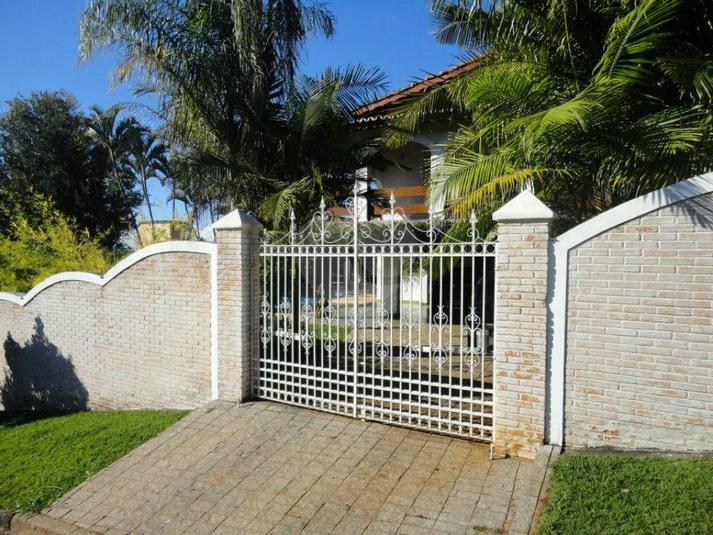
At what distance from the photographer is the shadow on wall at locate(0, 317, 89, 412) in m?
8.67

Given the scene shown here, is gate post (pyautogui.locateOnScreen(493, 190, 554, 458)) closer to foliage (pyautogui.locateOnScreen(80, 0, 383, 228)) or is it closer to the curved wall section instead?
the curved wall section

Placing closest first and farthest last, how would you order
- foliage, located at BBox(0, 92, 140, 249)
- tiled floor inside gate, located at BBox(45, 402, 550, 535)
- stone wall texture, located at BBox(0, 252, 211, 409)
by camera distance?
tiled floor inside gate, located at BBox(45, 402, 550, 535), stone wall texture, located at BBox(0, 252, 211, 409), foliage, located at BBox(0, 92, 140, 249)

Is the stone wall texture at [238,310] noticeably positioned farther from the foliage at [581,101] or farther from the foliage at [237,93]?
the foliage at [581,101]

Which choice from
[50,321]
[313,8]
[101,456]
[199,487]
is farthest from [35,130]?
[199,487]

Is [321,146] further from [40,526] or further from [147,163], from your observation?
[147,163]

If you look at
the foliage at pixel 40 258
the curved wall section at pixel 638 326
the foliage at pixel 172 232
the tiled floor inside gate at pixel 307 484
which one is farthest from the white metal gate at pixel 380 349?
the foliage at pixel 172 232

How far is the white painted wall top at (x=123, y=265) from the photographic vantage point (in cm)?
668

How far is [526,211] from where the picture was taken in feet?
15.3

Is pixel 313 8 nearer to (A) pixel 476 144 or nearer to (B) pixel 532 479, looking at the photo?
(A) pixel 476 144

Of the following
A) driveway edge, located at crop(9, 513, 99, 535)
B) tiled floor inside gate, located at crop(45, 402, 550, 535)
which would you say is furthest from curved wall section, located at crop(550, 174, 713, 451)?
driveway edge, located at crop(9, 513, 99, 535)

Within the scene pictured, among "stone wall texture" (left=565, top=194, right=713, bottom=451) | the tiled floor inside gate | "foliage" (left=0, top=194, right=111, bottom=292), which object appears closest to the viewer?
the tiled floor inside gate

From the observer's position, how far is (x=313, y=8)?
839 centimetres

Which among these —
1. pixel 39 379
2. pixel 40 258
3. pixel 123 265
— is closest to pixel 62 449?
pixel 123 265

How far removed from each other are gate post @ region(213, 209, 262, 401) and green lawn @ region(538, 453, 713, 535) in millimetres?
3737
